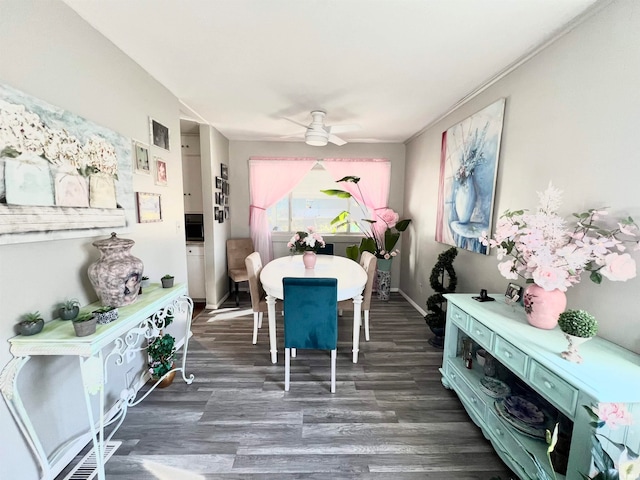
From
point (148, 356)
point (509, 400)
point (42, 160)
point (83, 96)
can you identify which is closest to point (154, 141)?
point (83, 96)

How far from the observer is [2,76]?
3.72 feet

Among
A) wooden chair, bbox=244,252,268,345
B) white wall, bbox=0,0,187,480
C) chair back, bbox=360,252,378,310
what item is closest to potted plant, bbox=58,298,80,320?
white wall, bbox=0,0,187,480

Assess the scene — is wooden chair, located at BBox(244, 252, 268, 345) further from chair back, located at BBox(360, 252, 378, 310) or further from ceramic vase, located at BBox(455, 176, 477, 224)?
ceramic vase, located at BBox(455, 176, 477, 224)

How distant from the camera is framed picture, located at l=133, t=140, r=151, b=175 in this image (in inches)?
79.2

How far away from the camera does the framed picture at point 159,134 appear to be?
2212mm

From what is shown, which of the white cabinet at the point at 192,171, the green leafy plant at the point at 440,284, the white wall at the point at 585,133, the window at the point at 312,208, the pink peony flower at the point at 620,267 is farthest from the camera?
the window at the point at 312,208

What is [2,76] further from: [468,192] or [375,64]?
[468,192]

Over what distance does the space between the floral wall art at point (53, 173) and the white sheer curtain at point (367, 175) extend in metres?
3.06

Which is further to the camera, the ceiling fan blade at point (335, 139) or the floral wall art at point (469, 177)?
the ceiling fan blade at point (335, 139)

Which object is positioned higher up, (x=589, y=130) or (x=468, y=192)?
(x=589, y=130)

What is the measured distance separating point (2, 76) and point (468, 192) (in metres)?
3.18

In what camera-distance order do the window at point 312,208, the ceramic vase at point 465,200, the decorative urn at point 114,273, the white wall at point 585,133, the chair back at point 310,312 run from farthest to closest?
the window at point 312,208 < the ceramic vase at point 465,200 < the chair back at point 310,312 < the decorative urn at point 114,273 < the white wall at point 585,133

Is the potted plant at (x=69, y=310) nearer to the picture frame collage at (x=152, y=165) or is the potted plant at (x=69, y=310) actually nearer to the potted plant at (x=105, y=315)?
the potted plant at (x=105, y=315)

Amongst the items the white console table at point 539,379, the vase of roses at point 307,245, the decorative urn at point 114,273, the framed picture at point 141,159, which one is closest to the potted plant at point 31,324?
the decorative urn at point 114,273
